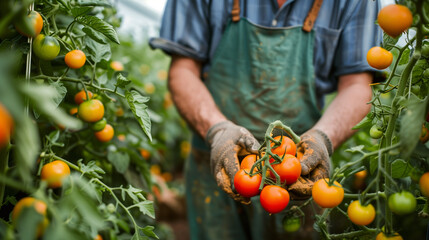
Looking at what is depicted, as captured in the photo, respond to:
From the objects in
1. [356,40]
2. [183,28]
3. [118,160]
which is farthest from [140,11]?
[118,160]

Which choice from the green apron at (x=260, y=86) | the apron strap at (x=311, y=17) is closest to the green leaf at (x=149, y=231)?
the green apron at (x=260, y=86)

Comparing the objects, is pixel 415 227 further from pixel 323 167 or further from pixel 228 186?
pixel 228 186

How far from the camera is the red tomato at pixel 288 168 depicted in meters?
0.77

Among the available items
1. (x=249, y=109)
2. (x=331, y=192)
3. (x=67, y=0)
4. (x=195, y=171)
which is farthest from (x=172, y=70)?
(x=331, y=192)

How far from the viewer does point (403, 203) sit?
0.58 meters

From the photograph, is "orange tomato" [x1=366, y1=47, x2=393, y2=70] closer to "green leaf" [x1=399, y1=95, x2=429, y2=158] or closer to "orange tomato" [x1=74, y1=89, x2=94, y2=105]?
"green leaf" [x1=399, y1=95, x2=429, y2=158]

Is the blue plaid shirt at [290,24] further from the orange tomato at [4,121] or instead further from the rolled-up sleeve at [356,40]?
the orange tomato at [4,121]

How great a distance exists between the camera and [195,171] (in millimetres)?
1575

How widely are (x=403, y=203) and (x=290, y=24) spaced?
3.01 ft

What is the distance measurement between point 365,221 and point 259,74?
2.71 feet

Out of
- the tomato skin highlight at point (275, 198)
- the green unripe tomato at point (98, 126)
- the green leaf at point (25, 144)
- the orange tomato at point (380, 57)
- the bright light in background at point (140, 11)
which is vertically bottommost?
the bright light in background at point (140, 11)

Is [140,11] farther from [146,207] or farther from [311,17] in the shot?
[146,207]

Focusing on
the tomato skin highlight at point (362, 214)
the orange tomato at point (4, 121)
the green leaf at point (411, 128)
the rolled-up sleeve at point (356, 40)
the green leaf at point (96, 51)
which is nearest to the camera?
the orange tomato at point (4, 121)

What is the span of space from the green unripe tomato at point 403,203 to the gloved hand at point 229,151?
0.35 meters
